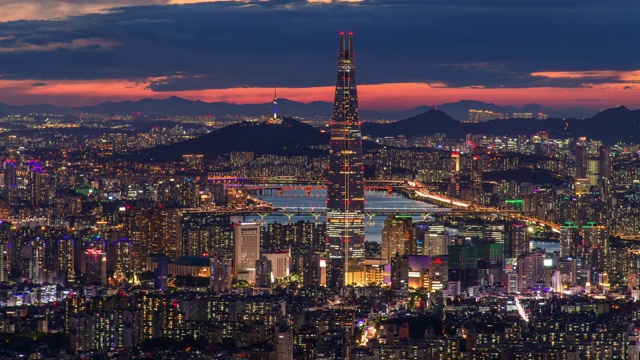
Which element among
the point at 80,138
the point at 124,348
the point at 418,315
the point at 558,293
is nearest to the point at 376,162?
the point at 80,138

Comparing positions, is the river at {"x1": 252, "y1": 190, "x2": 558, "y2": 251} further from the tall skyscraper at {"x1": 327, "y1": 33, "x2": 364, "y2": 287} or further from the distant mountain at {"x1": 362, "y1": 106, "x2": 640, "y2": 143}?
the distant mountain at {"x1": 362, "y1": 106, "x2": 640, "y2": 143}

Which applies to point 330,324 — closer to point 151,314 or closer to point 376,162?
point 151,314

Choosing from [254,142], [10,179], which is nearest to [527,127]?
[254,142]

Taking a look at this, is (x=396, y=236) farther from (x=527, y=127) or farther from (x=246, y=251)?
(x=527, y=127)

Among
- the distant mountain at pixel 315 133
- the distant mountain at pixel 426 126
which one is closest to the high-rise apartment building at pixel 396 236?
the distant mountain at pixel 315 133

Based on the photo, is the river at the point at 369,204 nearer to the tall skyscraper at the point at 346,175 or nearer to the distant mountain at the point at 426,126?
the tall skyscraper at the point at 346,175

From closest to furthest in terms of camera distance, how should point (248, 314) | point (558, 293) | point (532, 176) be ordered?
point (248, 314) < point (558, 293) < point (532, 176)

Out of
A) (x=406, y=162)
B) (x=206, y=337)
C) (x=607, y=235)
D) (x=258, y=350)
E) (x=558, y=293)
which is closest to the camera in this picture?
(x=258, y=350)
